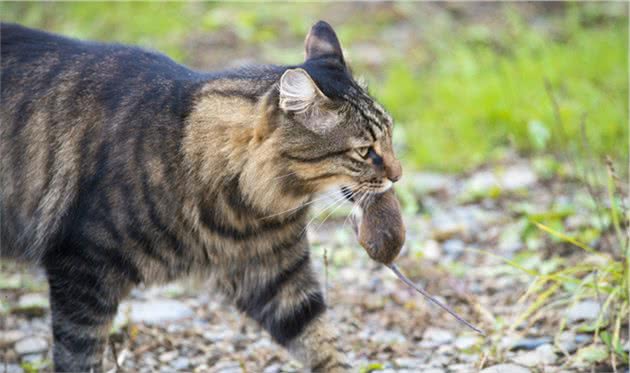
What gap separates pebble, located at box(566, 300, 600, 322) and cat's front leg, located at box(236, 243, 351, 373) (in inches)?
37.1

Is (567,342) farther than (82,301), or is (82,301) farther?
(567,342)

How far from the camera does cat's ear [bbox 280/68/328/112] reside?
2.79 metres

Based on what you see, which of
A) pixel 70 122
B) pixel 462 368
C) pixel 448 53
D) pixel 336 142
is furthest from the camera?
pixel 448 53

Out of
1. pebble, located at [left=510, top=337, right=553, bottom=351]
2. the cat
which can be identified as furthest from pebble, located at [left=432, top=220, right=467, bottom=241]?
the cat

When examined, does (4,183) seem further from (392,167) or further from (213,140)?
(392,167)

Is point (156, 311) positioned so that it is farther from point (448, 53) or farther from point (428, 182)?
point (448, 53)

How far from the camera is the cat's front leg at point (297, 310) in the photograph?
327 cm

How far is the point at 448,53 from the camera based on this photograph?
6582 millimetres

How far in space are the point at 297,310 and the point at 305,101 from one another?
83 cm

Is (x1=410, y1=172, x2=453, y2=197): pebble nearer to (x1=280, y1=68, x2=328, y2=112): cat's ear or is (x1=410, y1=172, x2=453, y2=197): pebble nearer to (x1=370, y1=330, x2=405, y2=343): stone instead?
(x1=370, y1=330, x2=405, y2=343): stone

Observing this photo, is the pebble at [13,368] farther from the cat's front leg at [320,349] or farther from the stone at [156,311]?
the cat's front leg at [320,349]

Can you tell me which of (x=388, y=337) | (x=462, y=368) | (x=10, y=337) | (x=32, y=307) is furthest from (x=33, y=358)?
(x=462, y=368)

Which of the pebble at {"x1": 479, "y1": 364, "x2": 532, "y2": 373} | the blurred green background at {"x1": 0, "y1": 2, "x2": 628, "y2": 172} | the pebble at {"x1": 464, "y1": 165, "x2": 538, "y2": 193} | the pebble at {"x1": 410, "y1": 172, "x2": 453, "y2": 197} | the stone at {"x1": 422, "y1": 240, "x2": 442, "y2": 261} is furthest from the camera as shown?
the blurred green background at {"x1": 0, "y1": 2, "x2": 628, "y2": 172}

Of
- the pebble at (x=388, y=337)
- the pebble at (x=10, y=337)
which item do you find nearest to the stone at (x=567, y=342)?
the pebble at (x=388, y=337)
